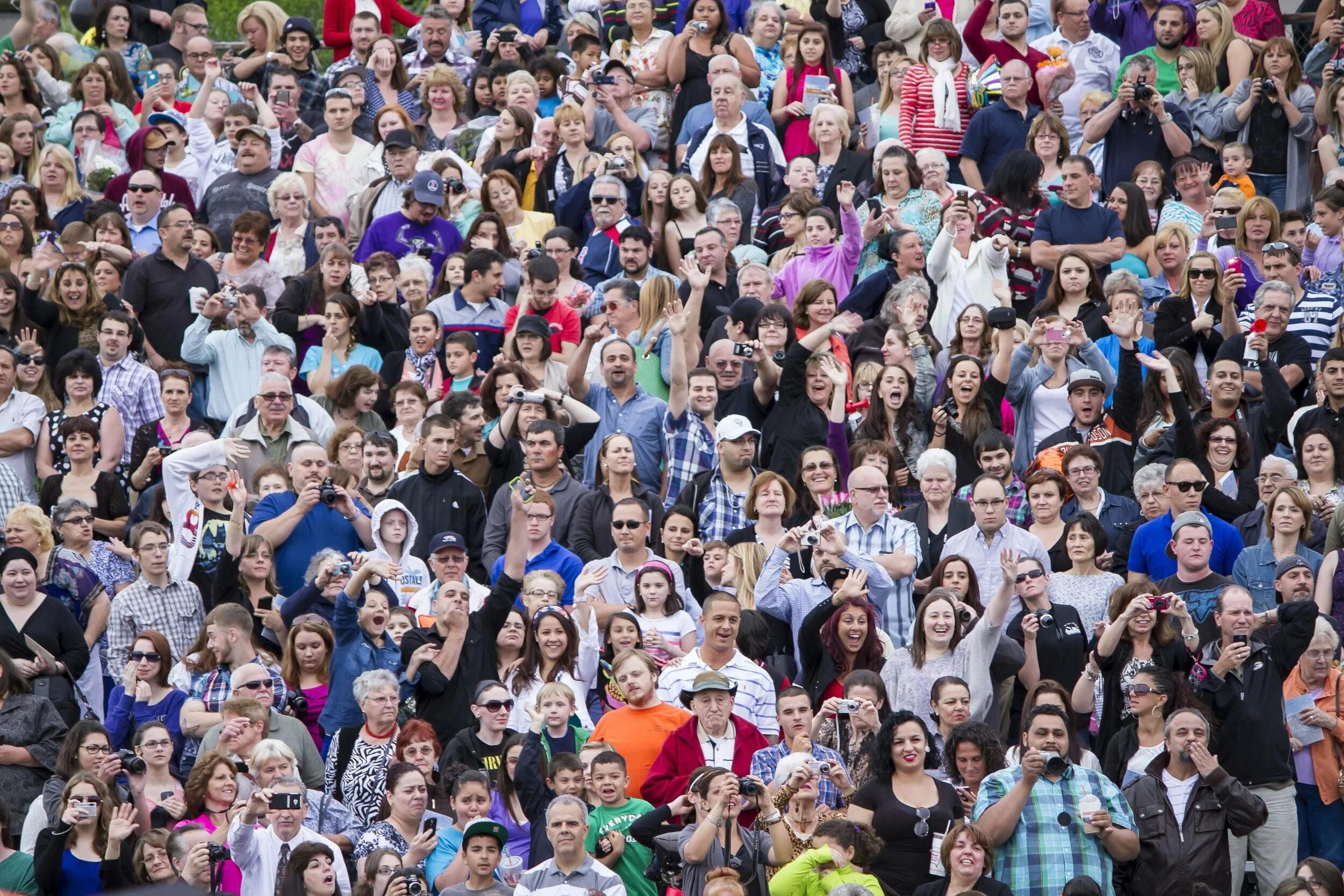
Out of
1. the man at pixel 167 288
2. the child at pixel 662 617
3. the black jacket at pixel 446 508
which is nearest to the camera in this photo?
the child at pixel 662 617

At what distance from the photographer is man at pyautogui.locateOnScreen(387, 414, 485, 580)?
44.6ft

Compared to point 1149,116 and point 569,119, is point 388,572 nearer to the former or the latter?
point 569,119

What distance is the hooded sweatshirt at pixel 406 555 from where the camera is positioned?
13.1 metres

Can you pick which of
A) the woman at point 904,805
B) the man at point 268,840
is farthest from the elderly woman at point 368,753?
the woman at point 904,805

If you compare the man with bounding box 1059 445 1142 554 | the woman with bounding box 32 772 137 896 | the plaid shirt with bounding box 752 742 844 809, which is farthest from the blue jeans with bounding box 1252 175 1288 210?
the woman with bounding box 32 772 137 896

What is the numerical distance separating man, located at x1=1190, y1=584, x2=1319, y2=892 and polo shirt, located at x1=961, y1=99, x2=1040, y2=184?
6.34m

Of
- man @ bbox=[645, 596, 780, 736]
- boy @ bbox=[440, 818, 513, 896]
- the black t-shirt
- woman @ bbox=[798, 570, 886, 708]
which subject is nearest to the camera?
boy @ bbox=[440, 818, 513, 896]

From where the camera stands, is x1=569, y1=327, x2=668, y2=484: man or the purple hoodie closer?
x1=569, y1=327, x2=668, y2=484: man

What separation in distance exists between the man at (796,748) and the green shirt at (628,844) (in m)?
0.64

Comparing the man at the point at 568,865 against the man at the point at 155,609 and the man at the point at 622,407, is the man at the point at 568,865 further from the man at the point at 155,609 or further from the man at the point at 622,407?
the man at the point at 622,407

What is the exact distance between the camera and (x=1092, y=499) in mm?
13445

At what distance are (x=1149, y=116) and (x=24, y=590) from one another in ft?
29.8

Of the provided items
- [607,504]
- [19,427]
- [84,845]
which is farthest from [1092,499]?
[19,427]

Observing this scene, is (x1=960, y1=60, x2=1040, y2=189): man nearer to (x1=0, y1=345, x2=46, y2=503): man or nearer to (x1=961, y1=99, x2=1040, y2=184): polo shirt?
(x1=961, y1=99, x2=1040, y2=184): polo shirt
